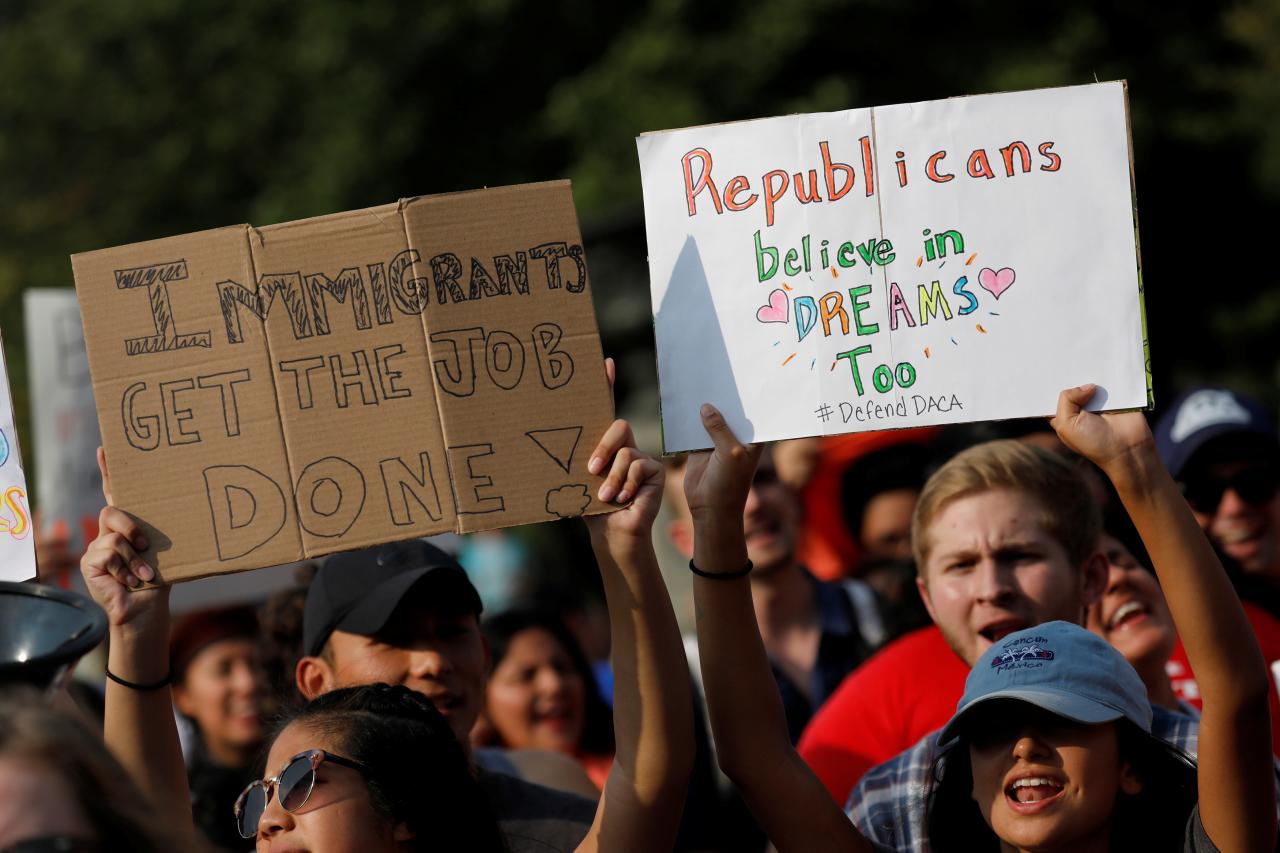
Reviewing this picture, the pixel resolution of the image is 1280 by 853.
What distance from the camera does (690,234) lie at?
307 centimetres

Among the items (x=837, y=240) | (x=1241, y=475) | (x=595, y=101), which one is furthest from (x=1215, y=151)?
(x=837, y=240)

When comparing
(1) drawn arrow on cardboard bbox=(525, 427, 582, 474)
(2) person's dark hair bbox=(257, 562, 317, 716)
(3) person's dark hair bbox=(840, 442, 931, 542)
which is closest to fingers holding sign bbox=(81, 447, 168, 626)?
(1) drawn arrow on cardboard bbox=(525, 427, 582, 474)

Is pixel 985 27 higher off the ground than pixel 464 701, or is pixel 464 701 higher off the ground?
pixel 985 27

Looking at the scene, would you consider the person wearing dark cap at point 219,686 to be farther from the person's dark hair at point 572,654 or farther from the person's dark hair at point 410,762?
the person's dark hair at point 410,762

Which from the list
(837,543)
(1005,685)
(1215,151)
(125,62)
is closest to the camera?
(1005,685)

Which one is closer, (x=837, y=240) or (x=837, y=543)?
(x=837, y=240)

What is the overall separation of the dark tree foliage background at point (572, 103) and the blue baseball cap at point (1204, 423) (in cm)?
665

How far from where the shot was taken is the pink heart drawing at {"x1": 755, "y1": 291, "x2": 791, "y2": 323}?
120 inches

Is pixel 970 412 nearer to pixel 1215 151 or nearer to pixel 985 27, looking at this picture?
pixel 985 27

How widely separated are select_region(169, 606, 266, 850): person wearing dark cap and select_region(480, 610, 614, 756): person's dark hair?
0.70 meters

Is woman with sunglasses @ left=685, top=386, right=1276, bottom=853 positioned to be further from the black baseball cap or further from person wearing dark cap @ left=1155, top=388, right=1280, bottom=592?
person wearing dark cap @ left=1155, top=388, right=1280, bottom=592

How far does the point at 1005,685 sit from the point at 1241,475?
1924mm

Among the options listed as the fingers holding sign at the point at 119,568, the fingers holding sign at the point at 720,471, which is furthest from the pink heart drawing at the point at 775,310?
the fingers holding sign at the point at 119,568

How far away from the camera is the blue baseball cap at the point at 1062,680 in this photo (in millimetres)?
2715
